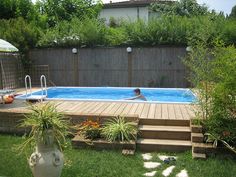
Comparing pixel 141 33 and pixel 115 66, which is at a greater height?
pixel 141 33

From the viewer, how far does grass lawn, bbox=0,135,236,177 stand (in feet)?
15.4

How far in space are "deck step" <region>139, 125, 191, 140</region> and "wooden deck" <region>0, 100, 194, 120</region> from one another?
375mm

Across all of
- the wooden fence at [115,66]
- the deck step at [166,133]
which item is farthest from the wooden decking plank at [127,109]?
the wooden fence at [115,66]

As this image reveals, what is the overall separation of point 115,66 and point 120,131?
837 cm

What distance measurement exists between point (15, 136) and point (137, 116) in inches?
109

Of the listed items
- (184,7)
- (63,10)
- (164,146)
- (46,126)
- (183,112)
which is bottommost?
(164,146)

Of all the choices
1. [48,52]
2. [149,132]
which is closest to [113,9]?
[48,52]

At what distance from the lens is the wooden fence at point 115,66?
13.7m

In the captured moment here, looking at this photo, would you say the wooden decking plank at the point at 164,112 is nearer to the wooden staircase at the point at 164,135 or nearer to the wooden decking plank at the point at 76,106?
the wooden staircase at the point at 164,135

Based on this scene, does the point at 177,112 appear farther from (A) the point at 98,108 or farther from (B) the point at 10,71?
(B) the point at 10,71

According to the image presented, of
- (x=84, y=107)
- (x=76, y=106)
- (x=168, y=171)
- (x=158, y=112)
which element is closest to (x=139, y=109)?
(x=158, y=112)

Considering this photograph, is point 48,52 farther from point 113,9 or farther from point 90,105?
point 113,9

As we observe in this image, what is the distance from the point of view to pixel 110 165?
5.04 metres

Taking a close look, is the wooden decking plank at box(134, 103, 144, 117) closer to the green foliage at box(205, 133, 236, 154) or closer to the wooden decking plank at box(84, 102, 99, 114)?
the wooden decking plank at box(84, 102, 99, 114)
